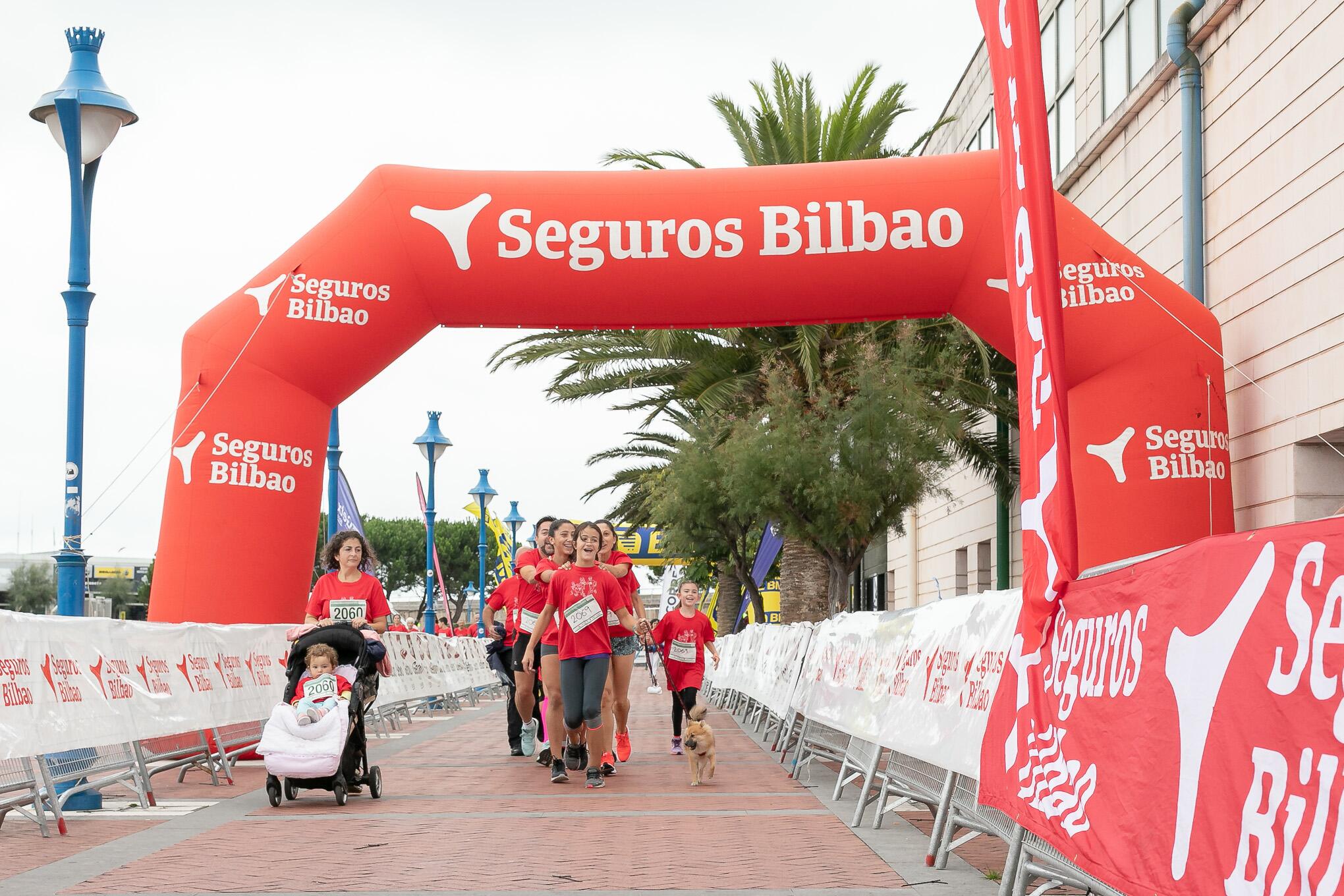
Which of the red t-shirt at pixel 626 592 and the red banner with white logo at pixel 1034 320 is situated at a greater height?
the red banner with white logo at pixel 1034 320

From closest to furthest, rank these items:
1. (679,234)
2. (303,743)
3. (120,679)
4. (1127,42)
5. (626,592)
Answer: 1. (120,679)
2. (303,743)
3. (626,592)
4. (679,234)
5. (1127,42)

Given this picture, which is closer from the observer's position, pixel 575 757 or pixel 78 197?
pixel 78 197

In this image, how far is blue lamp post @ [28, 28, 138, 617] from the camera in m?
10.6

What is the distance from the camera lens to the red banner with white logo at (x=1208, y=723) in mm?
3162

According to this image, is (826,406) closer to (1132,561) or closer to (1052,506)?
(1052,506)

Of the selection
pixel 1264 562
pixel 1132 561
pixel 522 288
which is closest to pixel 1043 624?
pixel 1132 561

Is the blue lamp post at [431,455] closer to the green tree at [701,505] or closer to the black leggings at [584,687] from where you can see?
the green tree at [701,505]

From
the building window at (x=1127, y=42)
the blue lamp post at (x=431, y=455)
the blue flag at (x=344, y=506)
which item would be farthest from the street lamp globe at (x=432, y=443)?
the building window at (x=1127, y=42)

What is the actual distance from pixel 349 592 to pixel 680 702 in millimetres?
4839

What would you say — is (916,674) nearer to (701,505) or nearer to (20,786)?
(20,786)

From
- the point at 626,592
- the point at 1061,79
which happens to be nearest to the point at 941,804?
the point at 626,592

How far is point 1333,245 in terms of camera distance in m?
12.1

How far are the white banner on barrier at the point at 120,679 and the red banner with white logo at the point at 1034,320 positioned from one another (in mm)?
5122

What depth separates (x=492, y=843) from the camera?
8047 mm
